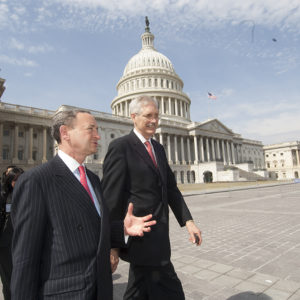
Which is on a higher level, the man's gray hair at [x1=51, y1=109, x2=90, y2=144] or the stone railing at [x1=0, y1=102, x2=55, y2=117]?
the stone railing at [x1=0, y1=102, x2=55, y2=117]

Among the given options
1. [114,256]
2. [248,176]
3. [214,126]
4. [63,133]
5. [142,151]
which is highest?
[214,126]

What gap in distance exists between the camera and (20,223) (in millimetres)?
1721

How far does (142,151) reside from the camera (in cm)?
290

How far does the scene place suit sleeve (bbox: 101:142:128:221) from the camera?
2.63 meters

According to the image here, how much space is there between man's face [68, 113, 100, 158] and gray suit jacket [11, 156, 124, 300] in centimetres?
25

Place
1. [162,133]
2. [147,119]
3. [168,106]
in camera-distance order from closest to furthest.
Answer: [147,119] → [162,133] → [168,106]

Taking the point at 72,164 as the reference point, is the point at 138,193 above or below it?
below

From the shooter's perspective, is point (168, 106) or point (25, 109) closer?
point (25, 109)

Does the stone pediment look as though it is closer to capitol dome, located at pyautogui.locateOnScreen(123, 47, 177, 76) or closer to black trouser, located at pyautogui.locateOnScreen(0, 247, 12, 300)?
capitol dome, located at pyautogui.locateOnScreen(123, 47, 177, 76)

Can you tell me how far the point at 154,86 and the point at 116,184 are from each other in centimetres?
7370

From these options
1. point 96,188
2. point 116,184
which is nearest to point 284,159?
point 116,184

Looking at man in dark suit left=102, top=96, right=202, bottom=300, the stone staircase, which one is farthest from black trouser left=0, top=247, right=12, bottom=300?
the stone staircase

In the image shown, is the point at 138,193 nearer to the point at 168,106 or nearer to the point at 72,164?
the point at 72,164

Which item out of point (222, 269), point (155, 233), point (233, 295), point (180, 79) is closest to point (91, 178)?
point (155, 233)
